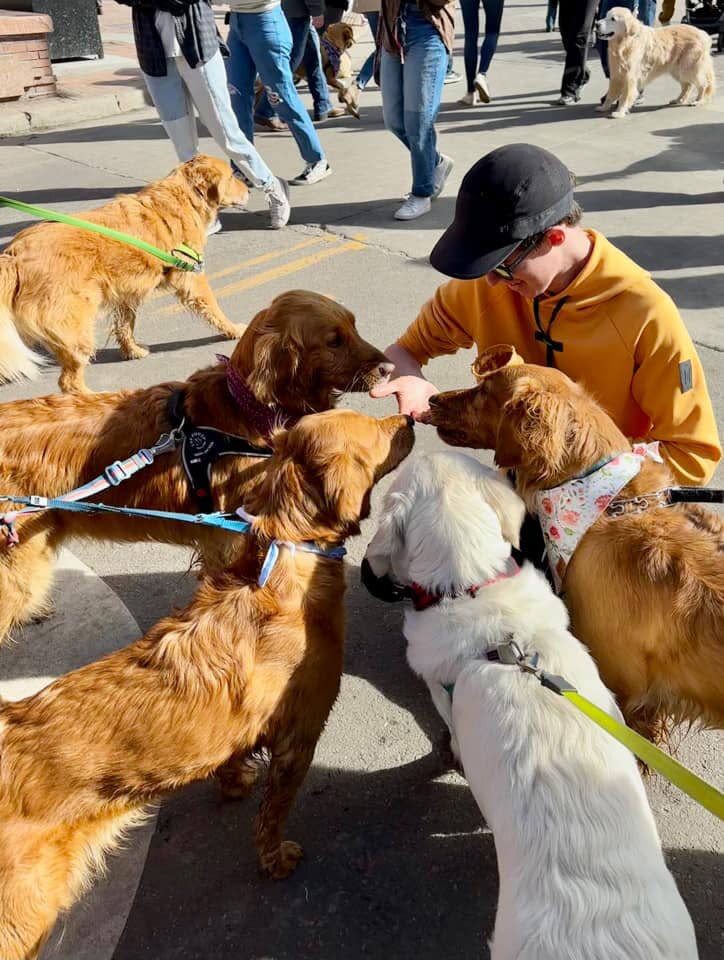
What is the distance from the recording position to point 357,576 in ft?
11.8

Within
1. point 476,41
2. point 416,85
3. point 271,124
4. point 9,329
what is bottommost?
point 9,329

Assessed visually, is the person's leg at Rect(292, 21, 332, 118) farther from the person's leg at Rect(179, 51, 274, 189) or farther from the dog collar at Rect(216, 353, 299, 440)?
the dog collar at Rect(216, 353, 299, 440)

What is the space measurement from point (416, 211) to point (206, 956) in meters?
6.39

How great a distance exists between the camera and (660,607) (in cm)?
225

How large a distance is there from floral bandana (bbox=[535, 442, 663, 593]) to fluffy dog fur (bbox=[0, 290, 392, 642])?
0.97 m

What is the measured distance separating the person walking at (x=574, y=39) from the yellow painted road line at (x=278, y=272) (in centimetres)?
532

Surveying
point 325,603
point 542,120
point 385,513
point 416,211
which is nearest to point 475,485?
point 385,513

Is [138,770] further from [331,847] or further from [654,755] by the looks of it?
[654,755]

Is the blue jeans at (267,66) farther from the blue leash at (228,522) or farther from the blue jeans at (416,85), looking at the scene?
the blue leash at (228,522)

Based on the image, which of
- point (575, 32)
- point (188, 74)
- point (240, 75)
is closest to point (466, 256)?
point (188, 74)

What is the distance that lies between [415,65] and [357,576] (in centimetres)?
473

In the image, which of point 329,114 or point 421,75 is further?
point 329,114

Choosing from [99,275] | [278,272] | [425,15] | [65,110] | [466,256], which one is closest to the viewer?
[466,256]

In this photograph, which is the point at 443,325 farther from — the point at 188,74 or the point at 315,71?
the point at 315,71
